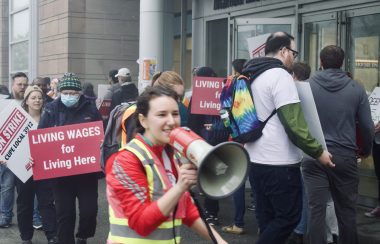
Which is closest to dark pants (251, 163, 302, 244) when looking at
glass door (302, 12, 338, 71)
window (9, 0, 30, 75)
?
glass door (302, 12, 338, 71)

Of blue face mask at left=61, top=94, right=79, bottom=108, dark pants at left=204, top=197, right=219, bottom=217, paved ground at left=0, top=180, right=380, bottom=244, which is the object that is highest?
blue face mask at left=61, top=94, right=79, bottom=108

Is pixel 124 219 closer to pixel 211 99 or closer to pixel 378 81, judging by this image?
pixel 211 99

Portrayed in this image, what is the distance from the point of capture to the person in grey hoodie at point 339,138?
564cm

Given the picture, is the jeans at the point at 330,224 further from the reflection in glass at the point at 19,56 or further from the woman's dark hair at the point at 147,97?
the reflection in glass at the point at 19,56

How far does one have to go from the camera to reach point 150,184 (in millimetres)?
3074

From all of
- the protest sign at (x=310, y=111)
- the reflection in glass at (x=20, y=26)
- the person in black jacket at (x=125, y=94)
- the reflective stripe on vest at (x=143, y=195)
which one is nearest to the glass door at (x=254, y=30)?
the person in black jacket at (x=125, y=94)

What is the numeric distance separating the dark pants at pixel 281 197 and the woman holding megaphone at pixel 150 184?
183cm

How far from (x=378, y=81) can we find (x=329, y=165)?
13.2ft

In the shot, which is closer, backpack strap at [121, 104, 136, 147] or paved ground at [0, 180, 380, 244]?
backpack strap at [121, 104, 136, 147]

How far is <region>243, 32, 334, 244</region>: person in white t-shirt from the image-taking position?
494 centimetres

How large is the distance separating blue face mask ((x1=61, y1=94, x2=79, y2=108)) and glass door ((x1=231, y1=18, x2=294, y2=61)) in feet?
9.53

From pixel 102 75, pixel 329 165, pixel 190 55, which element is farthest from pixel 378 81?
pixel 102 75

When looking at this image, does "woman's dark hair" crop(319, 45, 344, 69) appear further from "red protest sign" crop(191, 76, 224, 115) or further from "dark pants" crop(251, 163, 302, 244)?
"red protest sign" crop(191, 76, 224, 115)

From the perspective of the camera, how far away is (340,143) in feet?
18.5
